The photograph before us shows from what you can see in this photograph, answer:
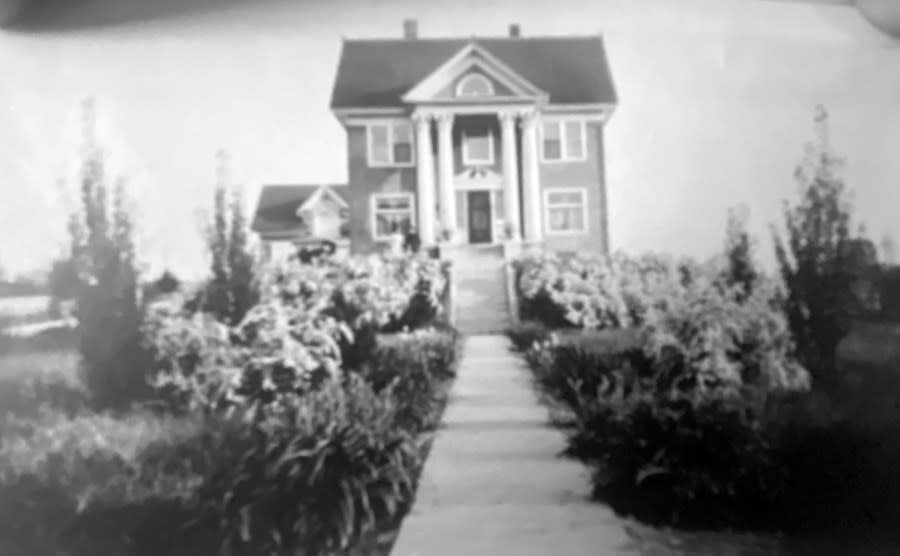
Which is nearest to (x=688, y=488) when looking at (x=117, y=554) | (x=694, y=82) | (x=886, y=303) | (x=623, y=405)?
(x=623, y=405)

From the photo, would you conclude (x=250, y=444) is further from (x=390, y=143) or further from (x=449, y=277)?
(x=390, y=143)

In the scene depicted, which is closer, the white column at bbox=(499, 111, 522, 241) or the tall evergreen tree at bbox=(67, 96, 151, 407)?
the tall evergreen tree at bbox=(67, 96, 151, 407)

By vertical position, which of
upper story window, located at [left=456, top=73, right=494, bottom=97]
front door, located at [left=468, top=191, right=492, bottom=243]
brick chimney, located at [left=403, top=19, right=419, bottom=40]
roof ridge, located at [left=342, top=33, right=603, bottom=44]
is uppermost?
brick chimney, located at [left=403, top=19, right=419, bottom=40]

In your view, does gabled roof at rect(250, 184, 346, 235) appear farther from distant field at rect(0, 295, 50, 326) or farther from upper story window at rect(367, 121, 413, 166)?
distant field at rect(0, 295, 50, 326)

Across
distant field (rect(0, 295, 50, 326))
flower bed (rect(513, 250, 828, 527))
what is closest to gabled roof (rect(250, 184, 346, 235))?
distant field (rect(0, 295, 50, 326))

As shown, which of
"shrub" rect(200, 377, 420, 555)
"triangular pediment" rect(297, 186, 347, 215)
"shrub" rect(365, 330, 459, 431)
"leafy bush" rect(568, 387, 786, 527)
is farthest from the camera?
"triangular pediment" rect(297, 186, 347, 215)

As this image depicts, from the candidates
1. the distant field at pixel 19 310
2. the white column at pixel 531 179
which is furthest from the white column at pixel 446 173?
the distant field at pixel 19 310

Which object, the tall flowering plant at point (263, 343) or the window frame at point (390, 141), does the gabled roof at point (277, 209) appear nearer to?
the tall flowering plant at point (263, 343)

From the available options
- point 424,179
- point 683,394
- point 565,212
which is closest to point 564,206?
point 565,212
